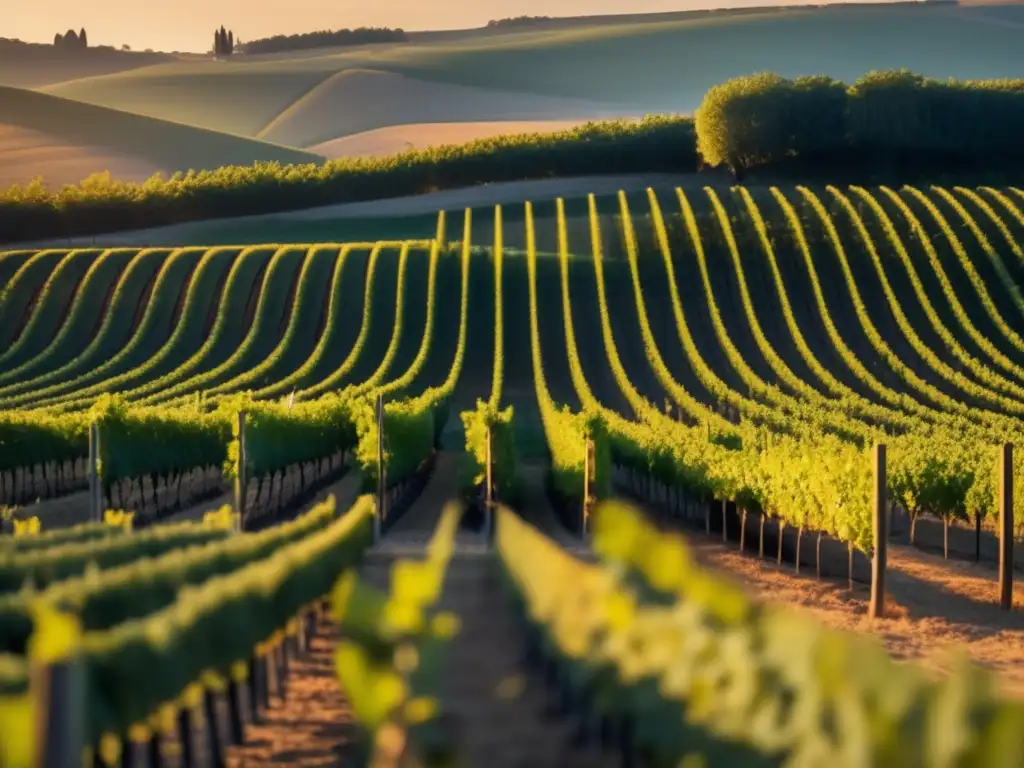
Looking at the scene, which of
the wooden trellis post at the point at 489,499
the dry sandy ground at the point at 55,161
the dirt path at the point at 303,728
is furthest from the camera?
the dry sandy ground at the point at 55,161

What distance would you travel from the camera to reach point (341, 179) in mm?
83688

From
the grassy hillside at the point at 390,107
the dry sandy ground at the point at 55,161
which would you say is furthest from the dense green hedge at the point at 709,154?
the grassy hillside at the point at 390,107

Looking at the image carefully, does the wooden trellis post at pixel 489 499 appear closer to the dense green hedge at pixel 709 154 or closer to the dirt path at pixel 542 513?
the dirt path at pixel 542 513

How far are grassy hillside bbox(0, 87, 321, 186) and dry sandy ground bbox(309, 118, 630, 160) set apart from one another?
16.3 metres

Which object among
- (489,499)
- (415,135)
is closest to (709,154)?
(489,499)

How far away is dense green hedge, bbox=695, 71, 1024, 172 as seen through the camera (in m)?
82.4

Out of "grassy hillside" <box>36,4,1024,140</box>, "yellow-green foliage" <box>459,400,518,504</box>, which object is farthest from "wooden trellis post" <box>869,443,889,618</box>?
"grassy hillside" <box>36,4,1024,140</box>

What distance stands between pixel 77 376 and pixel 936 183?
154 feet

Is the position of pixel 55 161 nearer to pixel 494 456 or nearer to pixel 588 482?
pixel 494 456

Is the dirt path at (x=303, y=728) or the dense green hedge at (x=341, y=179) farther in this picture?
the dense green hedge at (x=341, y=179)

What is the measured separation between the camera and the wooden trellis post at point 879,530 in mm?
18375

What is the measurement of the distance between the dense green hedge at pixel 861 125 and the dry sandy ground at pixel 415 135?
70.7 m

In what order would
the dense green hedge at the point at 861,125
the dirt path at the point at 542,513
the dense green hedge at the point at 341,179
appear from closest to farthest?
the dirt path at the point at 542,513 → the dense green hedge at the point at 341,179 → the dense green hedge at the point at 861,125

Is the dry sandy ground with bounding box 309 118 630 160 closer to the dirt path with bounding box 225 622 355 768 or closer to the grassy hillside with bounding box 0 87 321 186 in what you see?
the grassy hillside with bounding box 0 87 321 186
